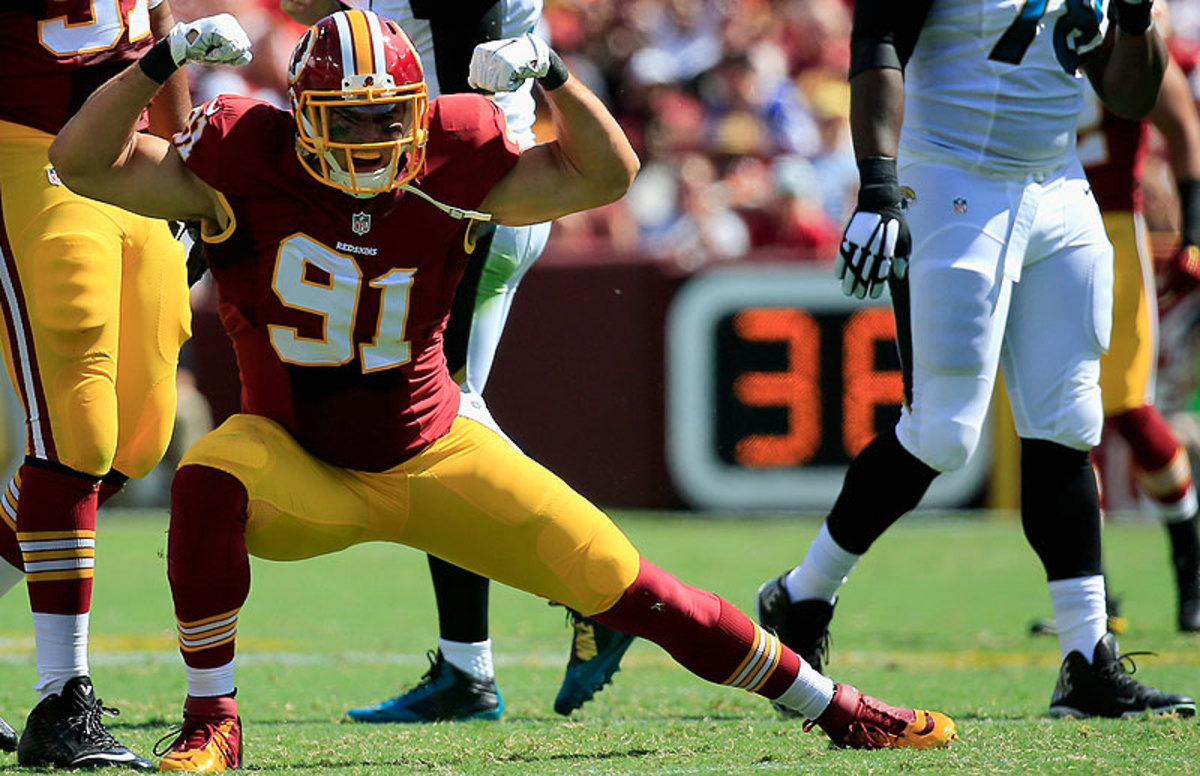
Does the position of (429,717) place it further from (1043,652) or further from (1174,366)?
(1174,366)

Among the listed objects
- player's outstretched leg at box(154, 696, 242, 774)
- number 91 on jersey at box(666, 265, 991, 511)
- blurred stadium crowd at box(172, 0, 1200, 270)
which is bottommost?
number 91 on jersey at box(666, 265, 991, 511)

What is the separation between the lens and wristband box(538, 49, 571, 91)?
129 inches

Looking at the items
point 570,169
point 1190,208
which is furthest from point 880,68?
point 1190,208

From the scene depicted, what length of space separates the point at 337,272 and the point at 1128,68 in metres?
2.08

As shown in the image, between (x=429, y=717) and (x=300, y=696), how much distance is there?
1.76 feet

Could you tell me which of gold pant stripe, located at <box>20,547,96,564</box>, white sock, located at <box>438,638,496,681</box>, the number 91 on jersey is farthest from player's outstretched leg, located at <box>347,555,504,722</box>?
the number 91 on jersey

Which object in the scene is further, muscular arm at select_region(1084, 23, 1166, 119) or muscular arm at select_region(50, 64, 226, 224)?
muscular arm at select_region(1084, 23, 1166, 119)

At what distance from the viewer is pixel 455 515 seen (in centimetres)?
334

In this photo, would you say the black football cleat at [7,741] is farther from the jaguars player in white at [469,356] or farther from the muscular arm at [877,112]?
the muscular arm at [877,112]

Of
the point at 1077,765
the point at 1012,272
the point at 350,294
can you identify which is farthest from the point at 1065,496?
the point at 350,294

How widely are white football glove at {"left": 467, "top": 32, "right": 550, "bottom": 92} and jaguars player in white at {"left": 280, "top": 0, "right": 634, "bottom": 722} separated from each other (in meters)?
0.94

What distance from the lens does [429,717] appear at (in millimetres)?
4168

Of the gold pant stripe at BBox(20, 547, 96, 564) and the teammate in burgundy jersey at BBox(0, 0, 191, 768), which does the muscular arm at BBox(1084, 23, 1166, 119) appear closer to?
the teammate in burgundy jersey at BBox(0, 0, 191, 768)

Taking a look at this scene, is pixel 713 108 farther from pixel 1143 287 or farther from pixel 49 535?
pixel 49 535
